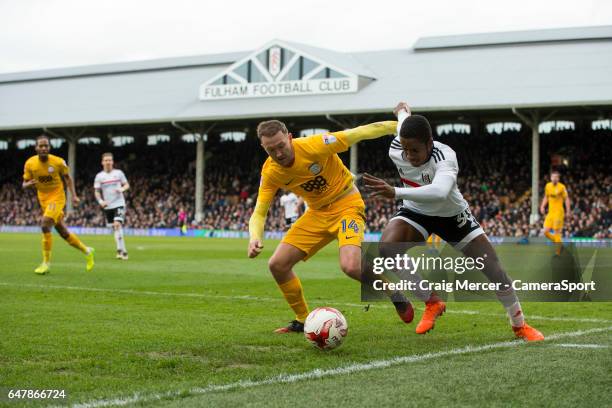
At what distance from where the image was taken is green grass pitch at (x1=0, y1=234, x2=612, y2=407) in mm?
4703

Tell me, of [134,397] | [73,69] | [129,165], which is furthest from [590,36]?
[134,397]

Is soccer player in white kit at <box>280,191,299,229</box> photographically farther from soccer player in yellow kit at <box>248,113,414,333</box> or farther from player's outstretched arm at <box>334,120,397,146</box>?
player's outstretched arm at <box>334,120,397,146</box>

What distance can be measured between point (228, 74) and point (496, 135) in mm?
15370

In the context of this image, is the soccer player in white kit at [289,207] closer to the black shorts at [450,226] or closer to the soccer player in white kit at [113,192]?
the soccer player in white kit at [113,192]

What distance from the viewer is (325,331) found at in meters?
6.32

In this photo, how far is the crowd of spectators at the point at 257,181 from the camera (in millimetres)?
37219

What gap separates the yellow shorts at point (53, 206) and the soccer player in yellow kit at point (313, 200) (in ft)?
25.3

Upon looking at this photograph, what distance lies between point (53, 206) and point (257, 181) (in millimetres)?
34309

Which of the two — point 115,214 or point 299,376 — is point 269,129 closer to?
point 299,376

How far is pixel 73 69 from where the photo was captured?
199 ft

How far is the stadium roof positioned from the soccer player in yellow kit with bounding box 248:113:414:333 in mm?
29490

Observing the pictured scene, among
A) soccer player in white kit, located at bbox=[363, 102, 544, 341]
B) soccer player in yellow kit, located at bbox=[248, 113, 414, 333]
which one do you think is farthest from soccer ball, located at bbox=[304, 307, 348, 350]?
soccer player in white kit, located at bbox=[363, 102, 544, 341]

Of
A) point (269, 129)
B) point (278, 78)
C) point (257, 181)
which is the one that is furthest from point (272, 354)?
point (257, 181)

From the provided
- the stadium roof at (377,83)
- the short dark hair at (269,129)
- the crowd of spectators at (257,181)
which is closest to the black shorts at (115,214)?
the short dark hair at (269,129)
